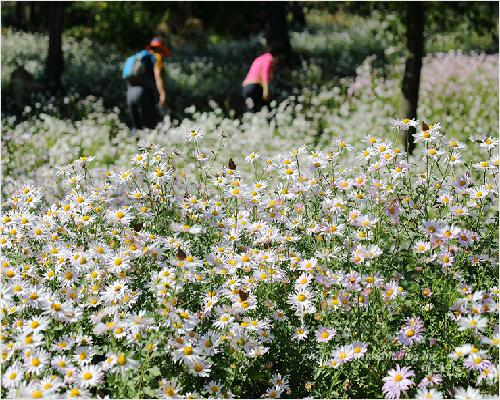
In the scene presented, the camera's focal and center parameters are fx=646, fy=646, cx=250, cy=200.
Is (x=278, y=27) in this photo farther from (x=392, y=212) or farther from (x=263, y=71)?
(x=392, y=212)

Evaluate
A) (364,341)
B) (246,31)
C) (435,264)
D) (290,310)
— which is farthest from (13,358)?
(246,31)

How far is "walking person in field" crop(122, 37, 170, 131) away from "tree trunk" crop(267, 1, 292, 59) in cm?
658

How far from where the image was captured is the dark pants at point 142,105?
10.6 metres

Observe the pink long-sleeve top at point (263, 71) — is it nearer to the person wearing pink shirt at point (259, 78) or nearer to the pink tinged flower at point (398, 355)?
the person wearing pink shirt at point (259, 78)

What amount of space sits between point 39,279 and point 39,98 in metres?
11.4

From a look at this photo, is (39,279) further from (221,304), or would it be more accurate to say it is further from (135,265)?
(221,304)

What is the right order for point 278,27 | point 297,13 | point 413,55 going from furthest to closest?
point 297,13
point 278,27
point 413,55

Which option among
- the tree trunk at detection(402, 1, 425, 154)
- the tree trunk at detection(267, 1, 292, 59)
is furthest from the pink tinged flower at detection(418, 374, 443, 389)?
the tree trunk at detection(267, 1, 292, 59)

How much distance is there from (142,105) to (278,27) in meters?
7.69

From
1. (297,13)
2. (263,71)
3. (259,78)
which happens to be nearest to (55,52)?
Result: (259,78)

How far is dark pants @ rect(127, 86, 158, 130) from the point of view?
10.6m

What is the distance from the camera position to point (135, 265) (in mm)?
3557

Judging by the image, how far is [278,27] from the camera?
1725 cm

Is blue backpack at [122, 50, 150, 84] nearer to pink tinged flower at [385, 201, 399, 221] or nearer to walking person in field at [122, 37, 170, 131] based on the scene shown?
walking person in field at [122, 37, 170, 131]
